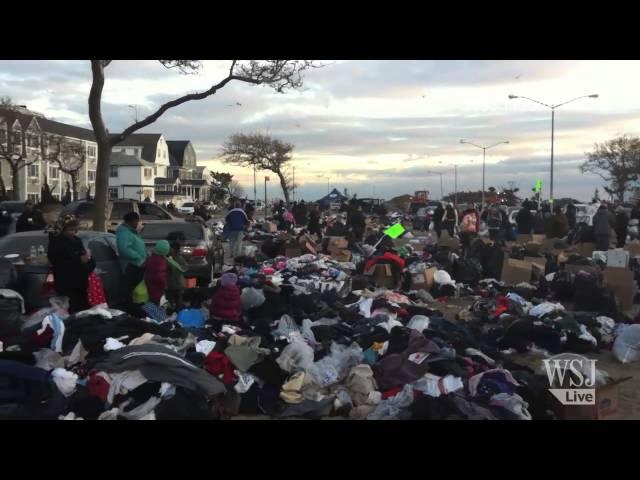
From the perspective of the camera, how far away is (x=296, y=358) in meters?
6.48

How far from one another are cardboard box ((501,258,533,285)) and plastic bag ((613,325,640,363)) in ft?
15.8

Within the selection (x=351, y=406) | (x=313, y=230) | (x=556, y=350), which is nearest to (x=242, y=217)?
(x=313, y=230)

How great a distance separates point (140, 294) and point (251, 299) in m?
1.43

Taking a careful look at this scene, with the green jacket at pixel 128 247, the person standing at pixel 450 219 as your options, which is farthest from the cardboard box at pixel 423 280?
the person standing at pixel 450 219

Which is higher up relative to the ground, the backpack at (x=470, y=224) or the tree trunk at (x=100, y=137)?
the tree trunk at (x=100, y=137)

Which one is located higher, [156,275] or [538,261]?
[156,275]

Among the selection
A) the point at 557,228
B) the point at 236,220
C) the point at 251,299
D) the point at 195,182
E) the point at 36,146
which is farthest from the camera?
the point at 195,182

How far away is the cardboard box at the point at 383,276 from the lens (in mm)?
12975

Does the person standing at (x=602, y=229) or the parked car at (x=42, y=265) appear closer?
the parked car at (x=42, y=265)

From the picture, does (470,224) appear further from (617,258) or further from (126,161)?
(126,161)

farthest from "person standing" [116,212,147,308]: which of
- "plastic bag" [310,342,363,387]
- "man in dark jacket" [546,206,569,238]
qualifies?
"man in dark jacket" [546,206,569,238]

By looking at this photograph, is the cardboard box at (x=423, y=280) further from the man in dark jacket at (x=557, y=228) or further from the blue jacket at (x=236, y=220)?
the man in dark jacket at (x=557, y=228)

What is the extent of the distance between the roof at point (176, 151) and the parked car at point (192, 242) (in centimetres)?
9525

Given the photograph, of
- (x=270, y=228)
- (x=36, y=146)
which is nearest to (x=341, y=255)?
(x=270, y=228)
